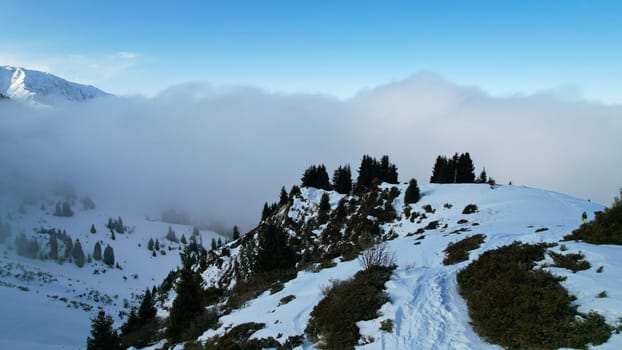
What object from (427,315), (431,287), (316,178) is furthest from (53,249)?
(427,315)

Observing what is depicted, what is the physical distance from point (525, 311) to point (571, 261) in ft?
14.0

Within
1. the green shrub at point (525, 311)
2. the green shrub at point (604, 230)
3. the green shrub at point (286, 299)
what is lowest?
the green shrub at point (286, 299)

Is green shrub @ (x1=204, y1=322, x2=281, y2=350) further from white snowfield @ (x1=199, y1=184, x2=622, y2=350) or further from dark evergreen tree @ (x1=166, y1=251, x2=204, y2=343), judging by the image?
dark evergreen tree @ (x1=166, y1=251, x2=204, y2=343)

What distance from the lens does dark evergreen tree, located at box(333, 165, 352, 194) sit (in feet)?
274

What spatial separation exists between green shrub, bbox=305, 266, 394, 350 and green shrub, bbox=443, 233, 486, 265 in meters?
5.65

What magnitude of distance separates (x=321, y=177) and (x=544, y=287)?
8478 centimetres

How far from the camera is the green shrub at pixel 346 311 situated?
10609mm

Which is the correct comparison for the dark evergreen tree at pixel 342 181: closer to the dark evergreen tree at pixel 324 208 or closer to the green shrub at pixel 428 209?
the dark evergreen tree at pixel 324 208

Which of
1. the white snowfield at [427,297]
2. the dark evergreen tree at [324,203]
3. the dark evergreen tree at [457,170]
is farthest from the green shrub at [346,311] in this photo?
the dark evergreen tree at [457,170]

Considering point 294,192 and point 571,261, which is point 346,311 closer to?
point 571,261

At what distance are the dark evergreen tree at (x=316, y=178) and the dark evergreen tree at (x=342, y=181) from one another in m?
7.88

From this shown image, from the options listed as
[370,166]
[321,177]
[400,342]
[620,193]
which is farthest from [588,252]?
[321,177]

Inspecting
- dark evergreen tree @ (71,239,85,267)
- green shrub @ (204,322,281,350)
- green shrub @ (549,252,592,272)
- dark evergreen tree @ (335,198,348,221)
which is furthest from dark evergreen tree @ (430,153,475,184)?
dark evergreen tree @ (71,239,85,267)

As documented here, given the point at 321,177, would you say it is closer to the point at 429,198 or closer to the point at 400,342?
the point at 429,198
